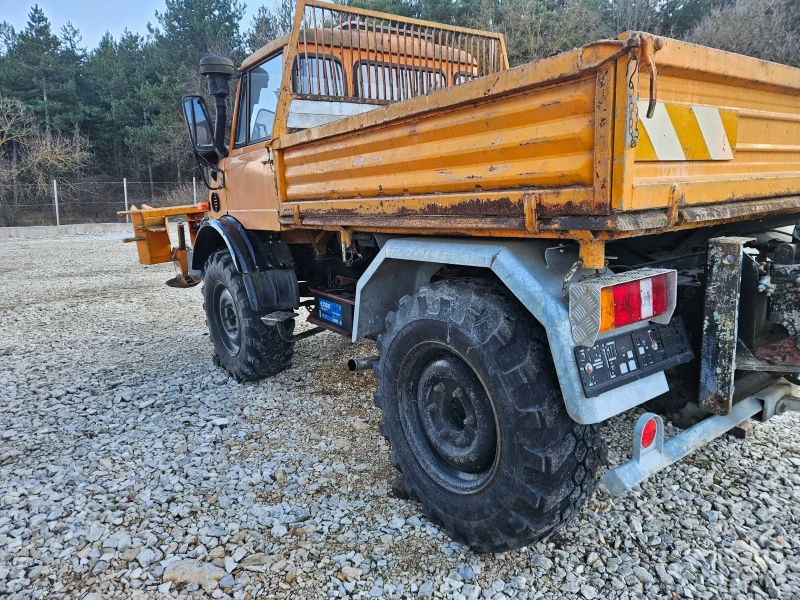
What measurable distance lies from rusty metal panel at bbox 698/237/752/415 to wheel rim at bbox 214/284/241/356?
11.3 feet

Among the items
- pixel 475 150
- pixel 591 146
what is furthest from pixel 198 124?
pixel 591 146

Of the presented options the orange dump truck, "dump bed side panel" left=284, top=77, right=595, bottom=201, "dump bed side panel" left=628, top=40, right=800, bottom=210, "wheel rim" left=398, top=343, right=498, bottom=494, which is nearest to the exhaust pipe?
the orange dump truck

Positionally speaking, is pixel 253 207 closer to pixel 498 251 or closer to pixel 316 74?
pixel 316 74

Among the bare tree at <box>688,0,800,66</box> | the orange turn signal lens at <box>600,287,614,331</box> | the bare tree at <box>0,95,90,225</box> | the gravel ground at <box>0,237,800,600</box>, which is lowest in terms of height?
the gravel ground at <box>0,237,800,600</box>

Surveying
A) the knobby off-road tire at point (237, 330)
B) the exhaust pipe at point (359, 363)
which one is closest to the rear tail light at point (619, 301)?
the exhaust pipe at point (359, 363)

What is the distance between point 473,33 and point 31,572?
14.9 ft

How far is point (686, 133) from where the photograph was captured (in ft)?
6.74

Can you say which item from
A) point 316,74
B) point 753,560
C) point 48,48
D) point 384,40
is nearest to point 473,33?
point 384,40

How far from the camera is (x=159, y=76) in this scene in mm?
31109

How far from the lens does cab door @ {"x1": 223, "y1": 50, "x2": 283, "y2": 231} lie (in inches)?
154

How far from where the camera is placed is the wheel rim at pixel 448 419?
230 cm

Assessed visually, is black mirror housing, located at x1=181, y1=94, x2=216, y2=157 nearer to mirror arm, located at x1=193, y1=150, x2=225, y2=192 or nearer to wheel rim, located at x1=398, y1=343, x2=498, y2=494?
mirror arm, located at x1=193, y1=150, x2=225, y2=192

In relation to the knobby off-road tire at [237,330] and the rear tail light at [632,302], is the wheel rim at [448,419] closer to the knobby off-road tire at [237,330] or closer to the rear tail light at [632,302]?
the rear tail light at [632,302]

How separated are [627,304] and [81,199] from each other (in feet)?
92.9
